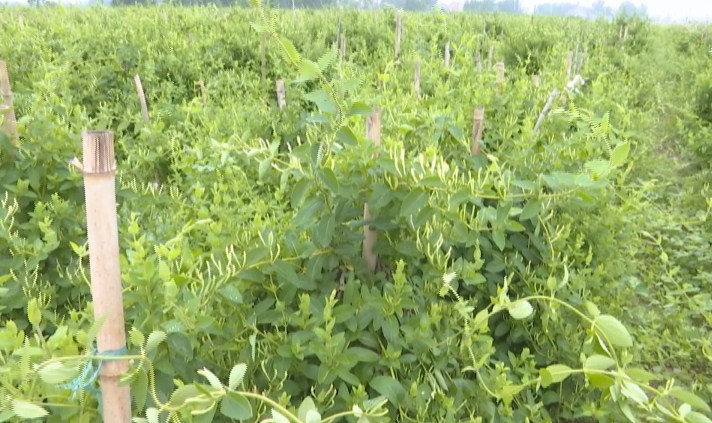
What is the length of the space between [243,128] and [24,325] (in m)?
2.07

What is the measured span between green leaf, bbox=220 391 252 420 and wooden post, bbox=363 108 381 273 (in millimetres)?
807

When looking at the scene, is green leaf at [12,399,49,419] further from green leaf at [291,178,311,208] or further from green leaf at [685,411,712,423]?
green leaf at [685,411,712,423]

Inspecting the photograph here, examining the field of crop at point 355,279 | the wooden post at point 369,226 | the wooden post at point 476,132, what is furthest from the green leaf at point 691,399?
the wooden post at point 476,132

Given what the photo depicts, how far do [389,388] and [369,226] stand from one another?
500 millimetres

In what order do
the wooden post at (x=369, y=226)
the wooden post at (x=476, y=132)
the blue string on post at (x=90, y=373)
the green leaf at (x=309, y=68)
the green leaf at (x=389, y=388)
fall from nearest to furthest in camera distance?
the blue string on post at (x=90, y=373), the green leaf at (x=309, y=68), the green leaf at (x=389, y=388), the wooden post at (x=369, y=226), the wooden post at (x=476, y=132)

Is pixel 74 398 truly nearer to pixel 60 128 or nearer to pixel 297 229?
pixel 297 229

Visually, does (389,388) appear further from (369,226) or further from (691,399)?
(691,399)

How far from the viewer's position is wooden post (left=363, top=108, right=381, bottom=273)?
1820mm

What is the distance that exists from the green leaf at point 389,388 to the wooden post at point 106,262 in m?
0.67

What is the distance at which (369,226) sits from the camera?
1.81 metres

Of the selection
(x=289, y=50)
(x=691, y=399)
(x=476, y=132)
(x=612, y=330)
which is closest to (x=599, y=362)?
(x=612, y=330)

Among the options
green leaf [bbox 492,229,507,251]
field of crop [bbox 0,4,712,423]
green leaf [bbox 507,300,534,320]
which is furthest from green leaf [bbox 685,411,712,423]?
green leaf [bbox 492,229,507,251]

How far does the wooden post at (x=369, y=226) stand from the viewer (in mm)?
1820

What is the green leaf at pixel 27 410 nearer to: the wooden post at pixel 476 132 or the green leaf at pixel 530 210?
the green leaf at pixel 530 210
